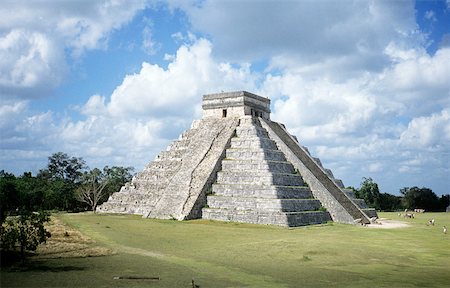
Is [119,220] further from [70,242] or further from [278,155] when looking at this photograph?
[278,155]

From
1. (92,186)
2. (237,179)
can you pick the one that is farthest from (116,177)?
(237,179)

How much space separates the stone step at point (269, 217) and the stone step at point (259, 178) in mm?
2610

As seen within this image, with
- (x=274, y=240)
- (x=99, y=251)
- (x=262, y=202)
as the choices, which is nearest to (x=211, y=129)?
(x=262, y=202)

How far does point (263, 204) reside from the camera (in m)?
28.3

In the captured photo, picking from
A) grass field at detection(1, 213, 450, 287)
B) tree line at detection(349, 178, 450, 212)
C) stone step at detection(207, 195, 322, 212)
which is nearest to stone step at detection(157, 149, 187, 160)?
stone step at detection(207, 195, 322, 212)

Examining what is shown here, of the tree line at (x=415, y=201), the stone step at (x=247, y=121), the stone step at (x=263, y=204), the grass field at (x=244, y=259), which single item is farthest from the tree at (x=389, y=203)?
the grass field at (x=244, y=259)

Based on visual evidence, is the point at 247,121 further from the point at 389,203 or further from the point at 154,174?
the point at 389,203

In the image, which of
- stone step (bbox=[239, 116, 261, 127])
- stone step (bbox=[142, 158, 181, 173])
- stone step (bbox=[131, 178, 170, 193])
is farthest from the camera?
stone step (bbox=[239, 116, 261, 127])

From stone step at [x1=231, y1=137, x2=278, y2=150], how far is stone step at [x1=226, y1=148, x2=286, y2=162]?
0.64m

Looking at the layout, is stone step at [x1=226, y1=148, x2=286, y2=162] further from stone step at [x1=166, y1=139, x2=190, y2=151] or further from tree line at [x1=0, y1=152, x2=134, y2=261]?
tree line at [x1=0, y1=152, x2=134, y2=261]

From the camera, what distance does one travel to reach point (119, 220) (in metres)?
29.8

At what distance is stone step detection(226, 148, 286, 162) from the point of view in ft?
104

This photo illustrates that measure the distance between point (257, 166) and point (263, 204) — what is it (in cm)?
358

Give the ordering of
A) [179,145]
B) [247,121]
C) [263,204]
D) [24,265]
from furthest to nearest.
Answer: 1. [179,145]
2. [247,121]
3. [263,204]
4. [24,265]
